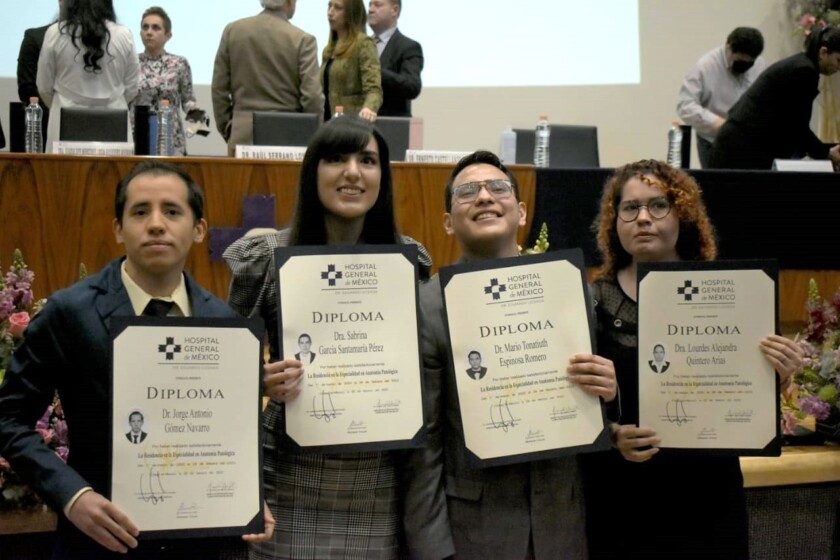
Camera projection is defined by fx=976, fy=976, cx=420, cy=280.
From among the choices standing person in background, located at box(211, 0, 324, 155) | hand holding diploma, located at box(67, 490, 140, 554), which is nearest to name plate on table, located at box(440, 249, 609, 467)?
hand holding diploma, located at box(67, 490, 140, 554)

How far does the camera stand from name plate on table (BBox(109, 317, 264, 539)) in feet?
5.24

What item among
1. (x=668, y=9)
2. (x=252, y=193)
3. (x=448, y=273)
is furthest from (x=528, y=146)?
(x=448, y=273)

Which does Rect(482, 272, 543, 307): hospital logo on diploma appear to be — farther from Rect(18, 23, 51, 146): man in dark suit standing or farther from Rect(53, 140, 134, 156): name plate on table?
Rect(18, 23, 51, 146): man in dark suit standing

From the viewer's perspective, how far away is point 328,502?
1.80 m

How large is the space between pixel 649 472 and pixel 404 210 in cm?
240

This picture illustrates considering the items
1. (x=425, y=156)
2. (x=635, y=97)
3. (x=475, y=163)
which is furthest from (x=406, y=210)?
(x=635, y=97)

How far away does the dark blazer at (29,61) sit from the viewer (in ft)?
17.9

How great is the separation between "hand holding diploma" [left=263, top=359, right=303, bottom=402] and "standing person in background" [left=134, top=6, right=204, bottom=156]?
4327 mm

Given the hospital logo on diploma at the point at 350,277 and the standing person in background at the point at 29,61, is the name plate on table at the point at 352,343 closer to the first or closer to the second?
the hospital logo on diploma at the point at 350,277

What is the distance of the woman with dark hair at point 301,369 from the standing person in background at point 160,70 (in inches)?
160

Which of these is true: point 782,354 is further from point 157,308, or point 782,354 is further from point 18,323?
point 18,323

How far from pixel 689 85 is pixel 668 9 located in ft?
4.67
